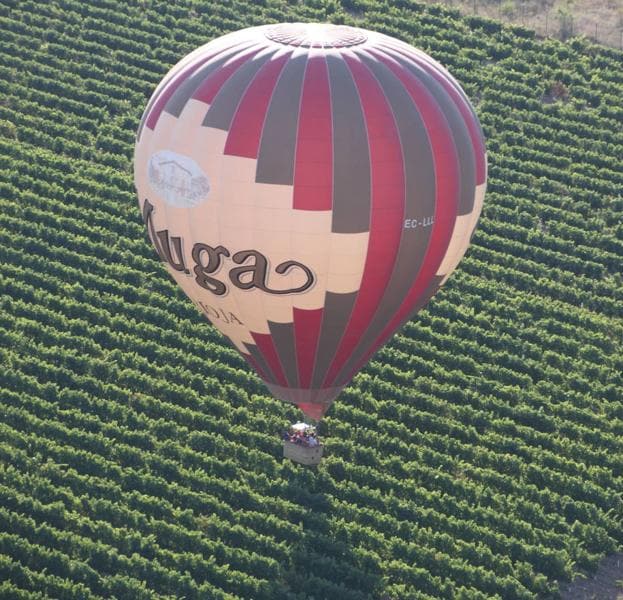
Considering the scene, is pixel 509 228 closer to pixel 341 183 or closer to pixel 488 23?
pixel 488 23

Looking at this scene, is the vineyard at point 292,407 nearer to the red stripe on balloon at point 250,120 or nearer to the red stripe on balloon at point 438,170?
the red stripe on balloon at point 438,170

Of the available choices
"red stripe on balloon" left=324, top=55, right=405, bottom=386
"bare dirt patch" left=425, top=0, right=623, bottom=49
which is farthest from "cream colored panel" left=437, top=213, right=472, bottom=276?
"bare dirt patch" left=425, top=0, right=623, bottom=49

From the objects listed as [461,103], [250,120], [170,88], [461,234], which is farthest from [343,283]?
[170,88]

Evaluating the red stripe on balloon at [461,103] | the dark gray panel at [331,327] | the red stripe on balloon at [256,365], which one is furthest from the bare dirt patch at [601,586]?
the red stripe on balloon at [461,103]

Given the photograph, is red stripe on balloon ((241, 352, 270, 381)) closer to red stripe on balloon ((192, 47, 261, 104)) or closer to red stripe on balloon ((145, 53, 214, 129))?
red stripe on balloon ((145, 53, 214, 129))

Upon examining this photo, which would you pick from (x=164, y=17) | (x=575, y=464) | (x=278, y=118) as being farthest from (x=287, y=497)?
(x=164, y=17)

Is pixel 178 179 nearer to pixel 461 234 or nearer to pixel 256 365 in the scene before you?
pixel 256 365
